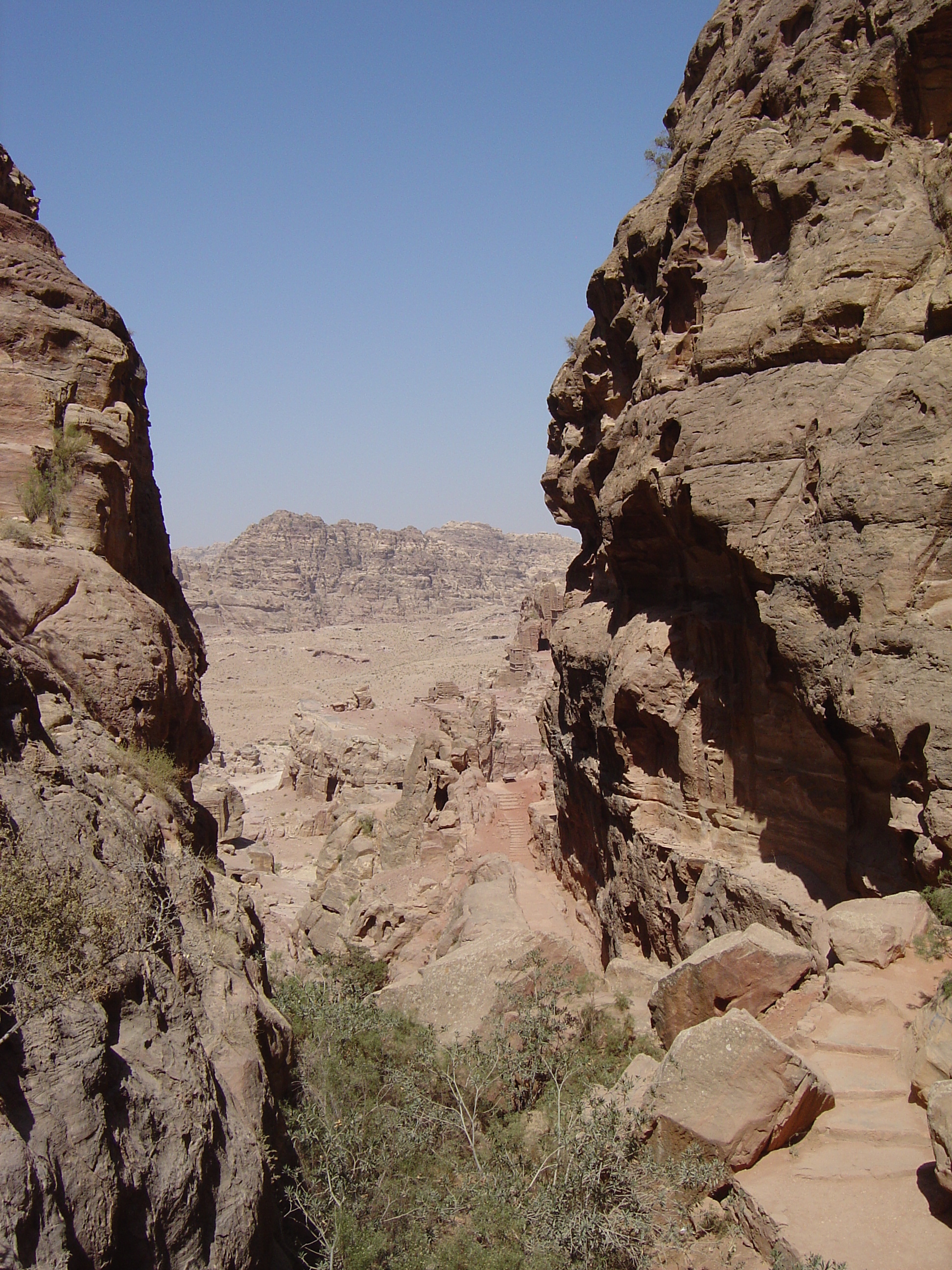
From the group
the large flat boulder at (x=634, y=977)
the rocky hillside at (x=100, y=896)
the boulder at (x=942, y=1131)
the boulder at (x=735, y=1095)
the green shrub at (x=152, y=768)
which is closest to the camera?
the rocky hillside at (x=100, y=896)

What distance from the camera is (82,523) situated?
7621 mm

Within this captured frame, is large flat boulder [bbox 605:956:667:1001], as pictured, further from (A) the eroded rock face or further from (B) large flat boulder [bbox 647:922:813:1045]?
(A) the eroded rock face

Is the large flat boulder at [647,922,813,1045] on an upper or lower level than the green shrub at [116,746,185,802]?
lower

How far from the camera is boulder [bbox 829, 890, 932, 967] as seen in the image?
6.98m

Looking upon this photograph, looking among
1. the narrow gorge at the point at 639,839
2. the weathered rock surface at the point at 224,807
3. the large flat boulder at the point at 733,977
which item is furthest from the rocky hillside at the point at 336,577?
the large flat boulder at the point at 733,977

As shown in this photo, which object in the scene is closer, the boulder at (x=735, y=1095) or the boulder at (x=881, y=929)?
the boulder at (x=735, y=1095)

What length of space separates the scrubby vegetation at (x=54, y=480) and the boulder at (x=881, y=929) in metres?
7.98

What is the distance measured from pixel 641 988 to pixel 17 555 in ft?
27.6

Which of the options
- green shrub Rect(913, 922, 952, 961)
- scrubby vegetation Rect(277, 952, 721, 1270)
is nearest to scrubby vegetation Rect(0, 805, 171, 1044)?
scrubby vegetation Rect(277, 952, 721, 1270)

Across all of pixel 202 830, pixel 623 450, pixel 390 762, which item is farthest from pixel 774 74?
pixel 390 762

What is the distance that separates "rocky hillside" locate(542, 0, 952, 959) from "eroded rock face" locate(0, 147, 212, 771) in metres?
6.26

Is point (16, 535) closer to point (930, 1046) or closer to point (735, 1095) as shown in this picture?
point (735, 1095)

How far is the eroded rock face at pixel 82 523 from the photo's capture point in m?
A: 6.72

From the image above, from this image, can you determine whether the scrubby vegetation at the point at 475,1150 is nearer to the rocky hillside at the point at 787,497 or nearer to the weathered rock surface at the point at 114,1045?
the weathered rock surface at the point at 114,1045
